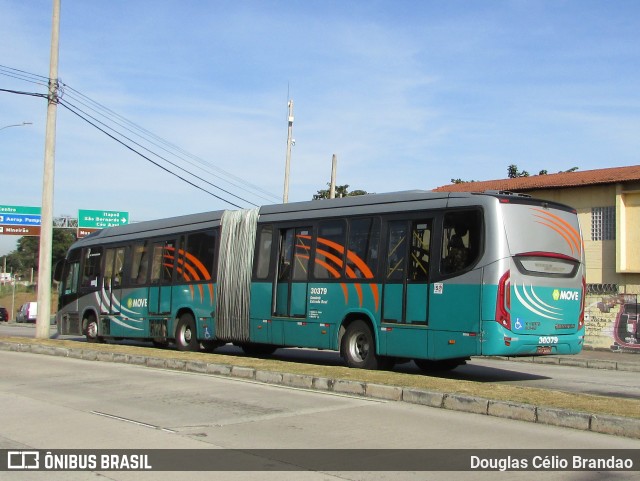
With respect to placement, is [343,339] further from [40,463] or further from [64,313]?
[64,313]

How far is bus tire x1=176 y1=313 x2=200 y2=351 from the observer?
18.7 metres

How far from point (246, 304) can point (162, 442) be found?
894cm

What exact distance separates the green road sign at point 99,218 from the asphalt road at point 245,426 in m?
43.4

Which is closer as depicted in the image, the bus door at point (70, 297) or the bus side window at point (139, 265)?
the bus side window at point (139, 265)

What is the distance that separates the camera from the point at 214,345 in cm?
1903

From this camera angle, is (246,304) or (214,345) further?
(214,345)

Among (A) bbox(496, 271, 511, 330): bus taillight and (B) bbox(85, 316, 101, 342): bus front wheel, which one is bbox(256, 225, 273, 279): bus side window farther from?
(B) bbox(85, 316, 101, 342): bus front wheel

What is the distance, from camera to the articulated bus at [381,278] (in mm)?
12211

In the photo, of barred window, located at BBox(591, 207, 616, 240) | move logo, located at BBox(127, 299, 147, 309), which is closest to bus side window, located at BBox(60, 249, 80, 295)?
move logo, located at BBox(127, 299, 147, 309)

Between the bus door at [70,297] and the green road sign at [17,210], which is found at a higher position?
the green road sign at [17,210]

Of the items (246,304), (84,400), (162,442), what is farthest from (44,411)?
(246,304)

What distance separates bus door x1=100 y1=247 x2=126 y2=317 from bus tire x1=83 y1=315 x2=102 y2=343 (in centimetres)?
76

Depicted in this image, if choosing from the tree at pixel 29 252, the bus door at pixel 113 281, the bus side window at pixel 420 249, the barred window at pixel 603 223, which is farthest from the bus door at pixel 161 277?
the tree at pixel 29 252

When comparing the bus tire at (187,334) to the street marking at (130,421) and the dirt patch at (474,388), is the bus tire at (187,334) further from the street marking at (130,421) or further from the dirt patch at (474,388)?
the street marking at (130,421)
